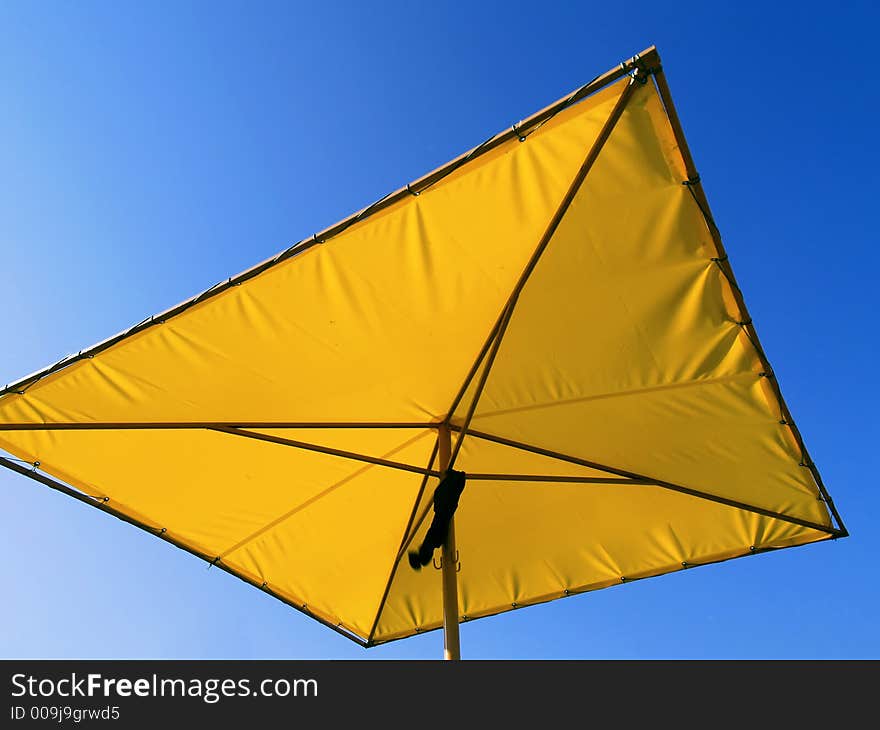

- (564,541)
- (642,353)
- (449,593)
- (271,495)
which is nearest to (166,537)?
(271,495)

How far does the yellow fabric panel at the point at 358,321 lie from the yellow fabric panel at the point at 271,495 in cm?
46

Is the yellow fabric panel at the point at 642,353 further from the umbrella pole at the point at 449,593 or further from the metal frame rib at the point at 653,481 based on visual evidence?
the umbrella pole at the point at 449,593

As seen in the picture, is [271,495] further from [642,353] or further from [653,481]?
[642,353]

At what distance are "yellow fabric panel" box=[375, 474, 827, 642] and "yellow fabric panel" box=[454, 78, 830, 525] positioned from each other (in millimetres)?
505

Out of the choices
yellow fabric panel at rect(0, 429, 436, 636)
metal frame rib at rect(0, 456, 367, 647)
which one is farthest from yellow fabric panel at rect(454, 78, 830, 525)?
metal frame rib at rect(0, 456, 367, 647)

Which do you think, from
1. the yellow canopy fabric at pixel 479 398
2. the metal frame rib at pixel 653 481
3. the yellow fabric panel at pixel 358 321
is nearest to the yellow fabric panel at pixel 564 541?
the yellow canopy fabric at pixel 479 398

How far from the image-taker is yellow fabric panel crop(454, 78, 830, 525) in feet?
16.4

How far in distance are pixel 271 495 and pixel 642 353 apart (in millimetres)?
3575

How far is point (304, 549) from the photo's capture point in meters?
7.93

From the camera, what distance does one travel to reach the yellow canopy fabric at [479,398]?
500cm
